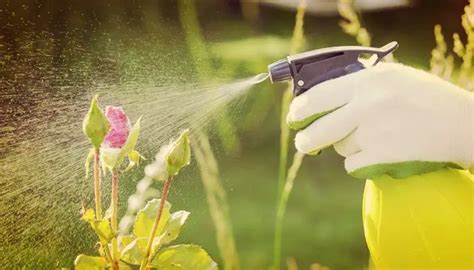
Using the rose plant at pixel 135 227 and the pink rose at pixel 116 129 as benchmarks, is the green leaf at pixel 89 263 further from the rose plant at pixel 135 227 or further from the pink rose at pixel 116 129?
the pink rose at pixel 116 129

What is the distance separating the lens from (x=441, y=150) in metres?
0.89

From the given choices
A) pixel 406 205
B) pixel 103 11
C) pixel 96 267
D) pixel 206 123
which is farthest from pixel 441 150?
pixel 103 11

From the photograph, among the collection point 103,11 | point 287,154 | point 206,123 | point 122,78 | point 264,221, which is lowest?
point 264,221

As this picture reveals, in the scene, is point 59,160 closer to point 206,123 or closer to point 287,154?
point 206,123

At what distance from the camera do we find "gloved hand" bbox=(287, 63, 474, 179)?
34.1 inches

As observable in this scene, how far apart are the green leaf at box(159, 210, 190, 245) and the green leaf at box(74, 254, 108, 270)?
0.08 metres

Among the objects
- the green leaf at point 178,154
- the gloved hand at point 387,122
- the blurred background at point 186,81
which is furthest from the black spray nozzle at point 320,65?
the blurred background at point 186,81

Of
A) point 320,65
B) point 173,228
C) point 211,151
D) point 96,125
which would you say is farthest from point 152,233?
point 211,151

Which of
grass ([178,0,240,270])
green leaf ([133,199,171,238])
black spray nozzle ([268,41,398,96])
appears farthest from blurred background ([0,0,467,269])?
black spray nozzle ([268,41,398,96])

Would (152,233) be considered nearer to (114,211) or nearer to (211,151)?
(114,211)

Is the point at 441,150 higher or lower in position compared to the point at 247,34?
lower

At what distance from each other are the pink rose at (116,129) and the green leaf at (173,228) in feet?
0.38

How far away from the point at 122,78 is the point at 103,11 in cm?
14

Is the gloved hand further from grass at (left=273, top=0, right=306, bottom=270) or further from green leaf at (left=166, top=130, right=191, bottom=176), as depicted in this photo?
grass at (left=273, top=0, right=306, bottom=270)
